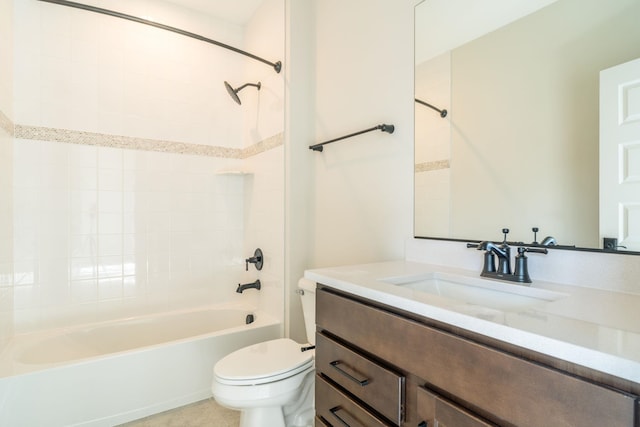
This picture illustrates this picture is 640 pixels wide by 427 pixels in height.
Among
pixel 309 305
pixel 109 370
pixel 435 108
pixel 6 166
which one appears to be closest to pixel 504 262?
pixel 435 108

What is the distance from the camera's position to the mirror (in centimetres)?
96

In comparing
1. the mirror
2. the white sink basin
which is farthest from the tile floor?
the mirror

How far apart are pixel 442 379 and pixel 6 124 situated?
2572 mm

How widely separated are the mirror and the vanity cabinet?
0.61 meters

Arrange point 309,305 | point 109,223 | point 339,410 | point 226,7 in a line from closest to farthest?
point 339,410, point 309,305, point 109,223, point 226,7

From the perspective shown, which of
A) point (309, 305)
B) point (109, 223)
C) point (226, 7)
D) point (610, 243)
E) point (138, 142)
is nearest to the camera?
point (610, 243)

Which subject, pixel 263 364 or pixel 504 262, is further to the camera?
pixel 263 364

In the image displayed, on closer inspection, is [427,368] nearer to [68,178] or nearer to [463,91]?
[463,91]

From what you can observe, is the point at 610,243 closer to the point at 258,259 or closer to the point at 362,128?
the point at 362,128

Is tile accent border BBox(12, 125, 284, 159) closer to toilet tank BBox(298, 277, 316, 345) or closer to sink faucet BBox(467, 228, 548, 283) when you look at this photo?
toilet tank BBox(298, 277, 316, 345)

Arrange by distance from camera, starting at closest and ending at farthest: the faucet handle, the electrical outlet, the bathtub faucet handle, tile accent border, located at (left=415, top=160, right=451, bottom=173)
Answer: the electrical outlet → the faucet handle → tile accent border, located at (left=415, top=160, right=451, bottom=173) → the bathtub faucet handle

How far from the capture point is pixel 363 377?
0.92 meters

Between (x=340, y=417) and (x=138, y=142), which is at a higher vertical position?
(x=138, y=142)

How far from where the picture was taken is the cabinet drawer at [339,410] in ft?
2.97
